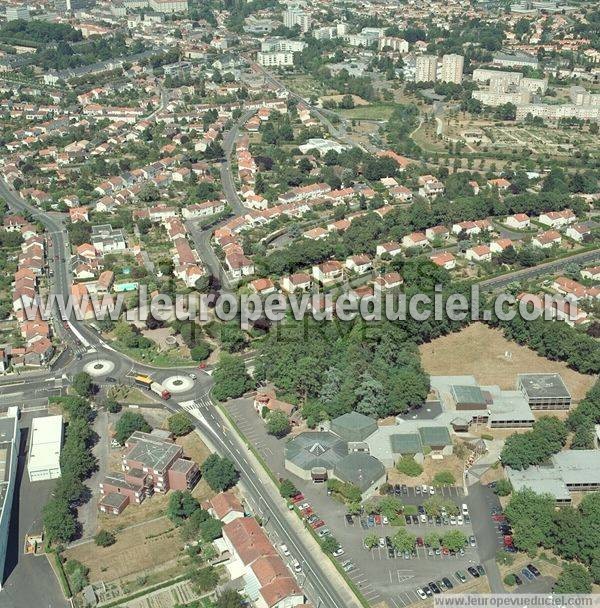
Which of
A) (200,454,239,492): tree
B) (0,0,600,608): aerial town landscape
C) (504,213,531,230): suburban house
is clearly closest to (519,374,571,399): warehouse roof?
(0,0,600,608): aerial town landscape

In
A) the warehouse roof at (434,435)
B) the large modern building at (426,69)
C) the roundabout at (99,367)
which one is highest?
the large modern building at (426,69)

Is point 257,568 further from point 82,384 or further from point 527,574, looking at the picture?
point 82,384

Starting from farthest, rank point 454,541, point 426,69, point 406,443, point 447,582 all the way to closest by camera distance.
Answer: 1. point 426,69
2. point 406,443
3. point 454,541
4. point 447,582

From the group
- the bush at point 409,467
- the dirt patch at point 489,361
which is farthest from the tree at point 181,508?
the dirt patch at point 489,361

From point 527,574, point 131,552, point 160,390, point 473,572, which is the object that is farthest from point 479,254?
point 131,552

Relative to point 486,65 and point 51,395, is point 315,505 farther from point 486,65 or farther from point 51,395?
point 486,65

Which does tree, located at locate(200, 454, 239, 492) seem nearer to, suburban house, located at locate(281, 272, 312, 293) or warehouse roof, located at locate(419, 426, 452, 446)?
warehouse roof, located at locate(419, 426, 452, 446)

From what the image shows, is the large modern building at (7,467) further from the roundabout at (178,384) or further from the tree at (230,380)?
the tree at (230,380)
